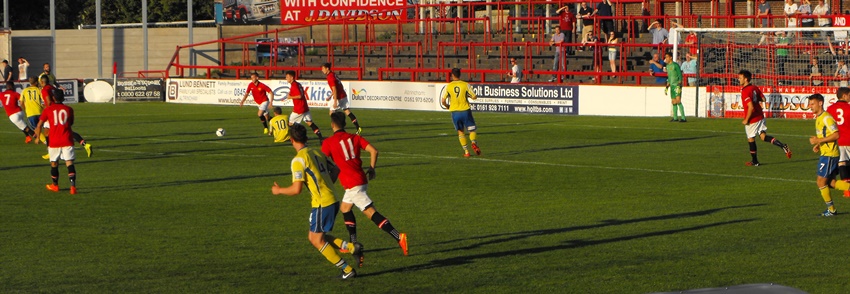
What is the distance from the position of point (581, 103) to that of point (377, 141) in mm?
11302

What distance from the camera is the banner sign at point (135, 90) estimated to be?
48.4m

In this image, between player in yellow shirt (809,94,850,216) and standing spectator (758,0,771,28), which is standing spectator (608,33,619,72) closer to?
standing spectator (758,0,771,28)

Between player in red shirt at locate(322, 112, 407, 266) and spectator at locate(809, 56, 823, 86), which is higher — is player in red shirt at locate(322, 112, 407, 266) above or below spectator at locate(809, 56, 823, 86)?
below

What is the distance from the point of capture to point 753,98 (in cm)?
2138

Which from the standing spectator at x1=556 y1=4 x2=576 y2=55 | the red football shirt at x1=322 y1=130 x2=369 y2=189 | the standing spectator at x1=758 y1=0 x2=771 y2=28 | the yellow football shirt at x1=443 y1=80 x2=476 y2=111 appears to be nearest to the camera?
the red football shirt at x1=322 y1=130 x2=369 y2=189

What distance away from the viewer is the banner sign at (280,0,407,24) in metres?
50.8

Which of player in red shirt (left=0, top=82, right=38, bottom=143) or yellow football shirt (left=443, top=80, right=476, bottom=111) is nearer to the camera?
yellow football shirt (left=443, top=80, right=476, bottom=111)

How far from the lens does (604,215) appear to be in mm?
15305

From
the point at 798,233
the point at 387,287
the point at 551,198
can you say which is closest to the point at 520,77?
the point at 551,198

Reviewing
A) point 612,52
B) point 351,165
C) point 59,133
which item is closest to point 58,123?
point 59,133

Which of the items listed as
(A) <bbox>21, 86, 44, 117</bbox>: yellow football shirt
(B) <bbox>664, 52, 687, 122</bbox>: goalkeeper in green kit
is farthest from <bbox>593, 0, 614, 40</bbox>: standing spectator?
(A) <bbox>21, 86, 44, 117</bbox>: yellow football shirt

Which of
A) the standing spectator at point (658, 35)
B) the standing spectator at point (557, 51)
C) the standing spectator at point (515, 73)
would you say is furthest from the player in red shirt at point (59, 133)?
the standing spectator at point (658, 35)

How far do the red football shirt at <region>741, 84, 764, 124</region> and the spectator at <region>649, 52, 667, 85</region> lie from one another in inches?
529

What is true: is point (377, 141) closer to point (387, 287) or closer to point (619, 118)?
point (619, 118)
